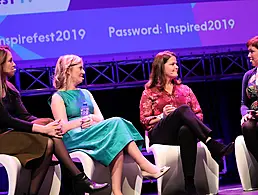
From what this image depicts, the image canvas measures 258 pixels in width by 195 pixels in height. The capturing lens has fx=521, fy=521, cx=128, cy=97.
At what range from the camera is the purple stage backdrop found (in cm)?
541

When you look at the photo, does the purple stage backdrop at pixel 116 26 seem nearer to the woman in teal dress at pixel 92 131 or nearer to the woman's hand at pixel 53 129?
the woman in teal dress at pixel 92 131

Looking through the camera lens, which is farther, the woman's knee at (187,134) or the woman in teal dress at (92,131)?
the woman's knee at (187,134)

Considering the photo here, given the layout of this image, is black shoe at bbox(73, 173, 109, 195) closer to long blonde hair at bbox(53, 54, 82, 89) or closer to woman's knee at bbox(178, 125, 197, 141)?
woman's knee at bbox(178, 125, 197, 141)

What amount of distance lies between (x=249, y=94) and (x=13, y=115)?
2.07m

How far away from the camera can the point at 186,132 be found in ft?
13.8

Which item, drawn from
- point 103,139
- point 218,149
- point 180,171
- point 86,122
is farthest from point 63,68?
point 218,149

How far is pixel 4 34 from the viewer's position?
5371mm

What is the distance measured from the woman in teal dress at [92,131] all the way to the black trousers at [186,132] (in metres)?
0.25

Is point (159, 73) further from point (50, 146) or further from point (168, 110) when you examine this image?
point (50, 146)

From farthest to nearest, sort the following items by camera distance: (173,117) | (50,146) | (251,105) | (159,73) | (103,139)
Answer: (159,73)
(251,105)
(173,117)
(103,139)
(50,146)

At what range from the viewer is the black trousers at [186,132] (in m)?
4.16

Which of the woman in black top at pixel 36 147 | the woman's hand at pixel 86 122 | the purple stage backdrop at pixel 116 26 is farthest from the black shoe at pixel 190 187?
the purple stage backdrop at pixel 116 26

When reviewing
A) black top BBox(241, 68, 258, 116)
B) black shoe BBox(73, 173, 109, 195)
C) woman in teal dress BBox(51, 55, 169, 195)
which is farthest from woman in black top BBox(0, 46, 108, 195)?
black top BBox(241, 68, 258, 116)

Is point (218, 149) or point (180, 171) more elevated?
point (218, 149)
